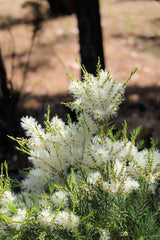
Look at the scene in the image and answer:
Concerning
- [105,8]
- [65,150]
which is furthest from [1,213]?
[105,8]

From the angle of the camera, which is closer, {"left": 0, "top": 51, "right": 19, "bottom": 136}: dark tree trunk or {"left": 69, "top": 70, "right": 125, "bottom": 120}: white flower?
{"left": 69, "top": 70, "right": 125, "bottom": 120}: white flower

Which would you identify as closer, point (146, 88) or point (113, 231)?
point (113, 231)

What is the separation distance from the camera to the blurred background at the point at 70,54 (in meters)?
2.81

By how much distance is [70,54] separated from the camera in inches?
227

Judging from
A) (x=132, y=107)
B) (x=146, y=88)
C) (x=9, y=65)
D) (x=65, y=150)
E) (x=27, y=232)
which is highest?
(x=9, y=65)

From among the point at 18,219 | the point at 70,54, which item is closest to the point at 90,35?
the point at 18,219

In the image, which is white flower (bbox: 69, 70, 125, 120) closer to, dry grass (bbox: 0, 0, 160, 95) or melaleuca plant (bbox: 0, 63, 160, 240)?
melaleuca plant (bbox: 0, 63, 160, 240)

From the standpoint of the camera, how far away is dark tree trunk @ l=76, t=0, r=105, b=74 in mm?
2959

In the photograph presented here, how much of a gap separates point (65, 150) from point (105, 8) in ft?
23.4

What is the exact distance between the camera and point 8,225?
1034mm

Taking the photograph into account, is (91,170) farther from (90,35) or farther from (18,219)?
(90,35)

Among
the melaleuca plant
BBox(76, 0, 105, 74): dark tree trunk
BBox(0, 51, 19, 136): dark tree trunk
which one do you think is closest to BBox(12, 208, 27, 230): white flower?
the melaleuca plant

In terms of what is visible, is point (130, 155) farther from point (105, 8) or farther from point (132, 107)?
point (105, 8)

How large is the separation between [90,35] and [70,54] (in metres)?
2.78
